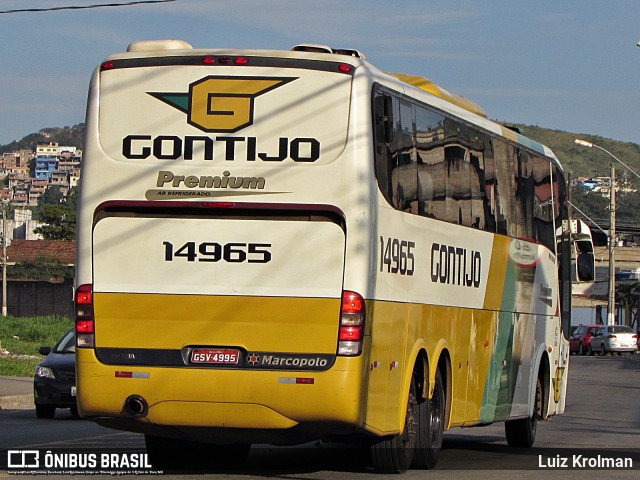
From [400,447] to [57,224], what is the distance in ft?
323

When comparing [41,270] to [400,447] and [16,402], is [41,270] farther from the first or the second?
[400,447]

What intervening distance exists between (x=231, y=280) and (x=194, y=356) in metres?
0.70

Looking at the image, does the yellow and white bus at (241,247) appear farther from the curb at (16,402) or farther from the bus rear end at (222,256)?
the curb at (16,402)

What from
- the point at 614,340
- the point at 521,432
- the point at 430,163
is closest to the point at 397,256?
the point at 430,163

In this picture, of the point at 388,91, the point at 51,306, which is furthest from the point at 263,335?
the point at 51,306

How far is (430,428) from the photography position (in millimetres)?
13172

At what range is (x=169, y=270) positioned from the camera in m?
11.3

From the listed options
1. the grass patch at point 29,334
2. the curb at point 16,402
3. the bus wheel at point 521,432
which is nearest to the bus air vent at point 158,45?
the bus wheel at point 521,432

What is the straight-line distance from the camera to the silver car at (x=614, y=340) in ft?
195

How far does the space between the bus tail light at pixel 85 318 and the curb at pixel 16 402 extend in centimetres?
1487

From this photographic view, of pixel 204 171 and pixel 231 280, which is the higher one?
pixel 204 171

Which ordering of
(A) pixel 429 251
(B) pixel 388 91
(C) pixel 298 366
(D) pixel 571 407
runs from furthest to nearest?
(D) pixel 571 407, (A) pixel 429 251, (B) pixel 388 91, (C) pixel 298 366

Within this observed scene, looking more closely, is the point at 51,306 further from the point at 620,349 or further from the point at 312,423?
the point at 312,423

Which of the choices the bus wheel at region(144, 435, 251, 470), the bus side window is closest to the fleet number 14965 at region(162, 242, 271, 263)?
the bus side window
